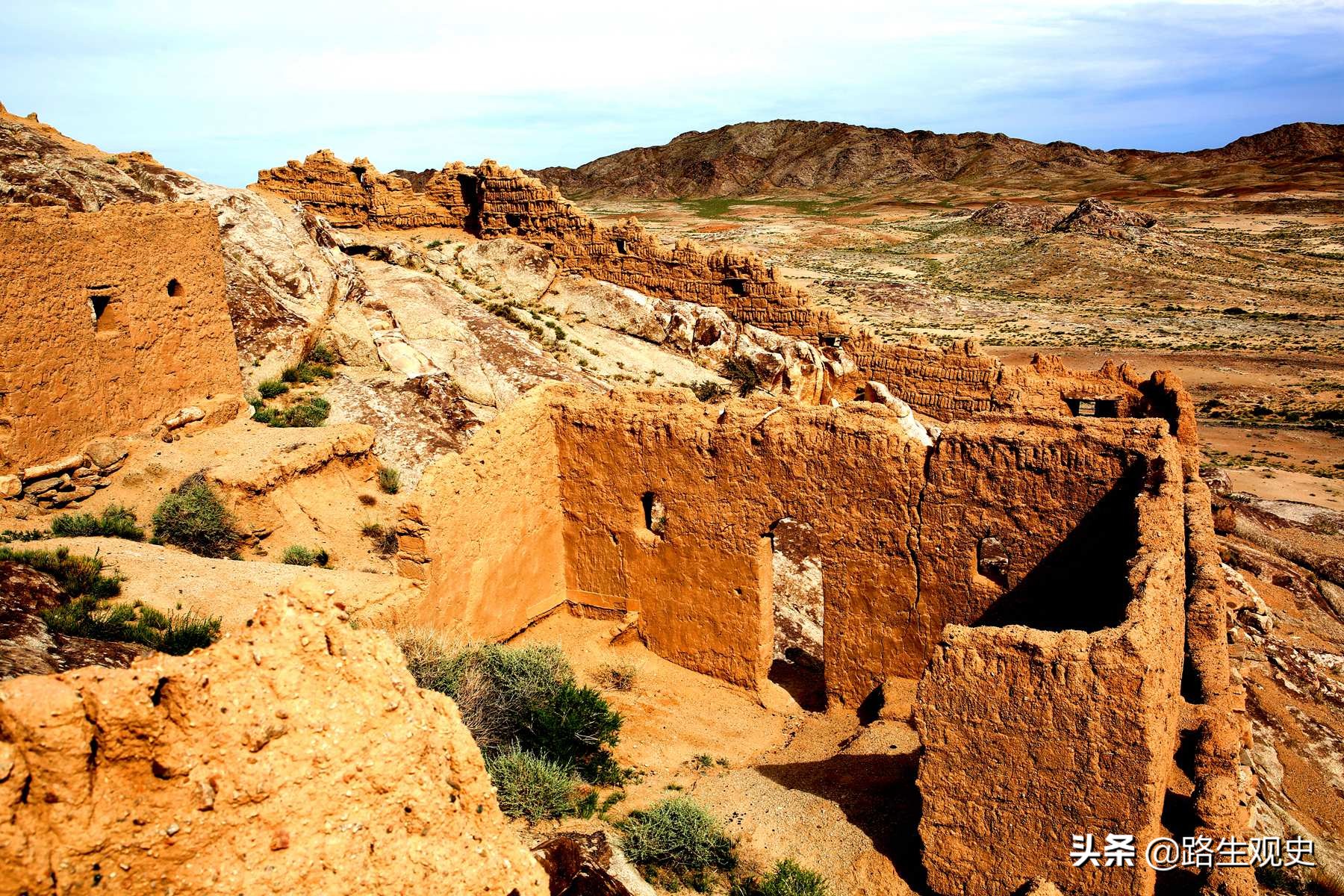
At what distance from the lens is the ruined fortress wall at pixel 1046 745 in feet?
20.5

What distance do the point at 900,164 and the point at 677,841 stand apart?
127 metres

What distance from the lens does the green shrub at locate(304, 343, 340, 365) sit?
16469mm

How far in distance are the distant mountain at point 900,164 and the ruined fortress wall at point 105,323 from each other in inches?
4021

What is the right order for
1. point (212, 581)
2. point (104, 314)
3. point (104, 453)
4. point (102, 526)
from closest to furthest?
point (212, 581) < point (102, 526) < point (104, 453) < point (104, 314)

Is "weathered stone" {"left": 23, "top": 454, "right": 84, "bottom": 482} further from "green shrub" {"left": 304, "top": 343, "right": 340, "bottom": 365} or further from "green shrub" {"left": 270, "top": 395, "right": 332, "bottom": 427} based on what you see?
"green shrub" {"left": 304, "top": 343, "right": 340, "bottom": 365}

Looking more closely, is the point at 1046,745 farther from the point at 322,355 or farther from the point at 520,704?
the point at 322,355

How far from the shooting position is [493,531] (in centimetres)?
1101

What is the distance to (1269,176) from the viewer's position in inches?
4043

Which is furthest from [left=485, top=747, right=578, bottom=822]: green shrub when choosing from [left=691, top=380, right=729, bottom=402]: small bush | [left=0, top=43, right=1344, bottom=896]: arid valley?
[left=691, top=380, right=729, bottom=402]: small bush

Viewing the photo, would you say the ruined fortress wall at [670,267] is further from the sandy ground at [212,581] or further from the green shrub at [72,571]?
the green shrub at [72,571]

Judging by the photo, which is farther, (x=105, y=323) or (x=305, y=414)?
(x=305, y=414)

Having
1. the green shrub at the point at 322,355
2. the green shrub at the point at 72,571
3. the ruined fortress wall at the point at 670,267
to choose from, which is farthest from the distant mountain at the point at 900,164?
the green shrub at the point at 72,571

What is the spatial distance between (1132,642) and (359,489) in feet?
32.4

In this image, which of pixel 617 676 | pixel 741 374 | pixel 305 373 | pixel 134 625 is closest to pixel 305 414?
pixel 305 373
